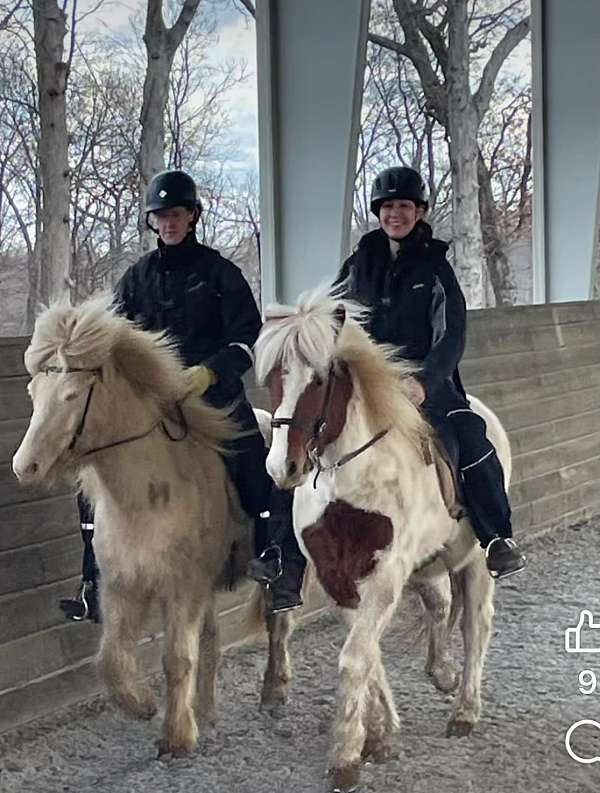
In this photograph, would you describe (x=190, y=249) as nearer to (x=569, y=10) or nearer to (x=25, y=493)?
(x=25, y=493)

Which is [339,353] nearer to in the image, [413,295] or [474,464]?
[413,295]

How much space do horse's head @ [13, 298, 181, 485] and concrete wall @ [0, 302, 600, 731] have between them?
2.32 feet

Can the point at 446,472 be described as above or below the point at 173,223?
below

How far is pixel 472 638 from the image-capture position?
3.92 m

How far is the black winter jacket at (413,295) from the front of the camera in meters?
3.75

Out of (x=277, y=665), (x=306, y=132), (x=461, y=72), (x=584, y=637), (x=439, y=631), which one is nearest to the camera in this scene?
(x=277, y=665)

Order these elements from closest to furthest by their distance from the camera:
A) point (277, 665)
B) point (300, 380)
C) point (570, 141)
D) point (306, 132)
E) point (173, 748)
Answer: point (300, 380) < point (173, 748) < point (277, 665) < point (306, 132) < point (570, 141)

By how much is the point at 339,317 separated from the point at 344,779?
53.2 inches

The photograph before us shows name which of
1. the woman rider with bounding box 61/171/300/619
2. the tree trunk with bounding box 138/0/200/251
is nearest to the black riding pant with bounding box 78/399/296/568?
the woman rider with bounding box 61/171/300/619

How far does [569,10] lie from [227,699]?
6576mm

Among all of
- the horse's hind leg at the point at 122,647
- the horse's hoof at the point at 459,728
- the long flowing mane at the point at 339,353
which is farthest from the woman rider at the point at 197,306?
the horse's hoof at the point at 459,728

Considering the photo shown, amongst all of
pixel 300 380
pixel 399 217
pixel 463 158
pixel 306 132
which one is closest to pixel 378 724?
pixel 300 380

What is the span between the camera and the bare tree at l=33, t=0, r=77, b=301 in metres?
4.86

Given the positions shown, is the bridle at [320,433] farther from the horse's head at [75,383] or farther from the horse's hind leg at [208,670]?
the horse's hind leg at [208,670]
